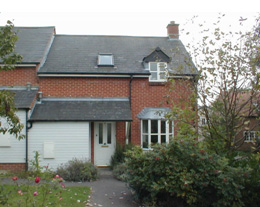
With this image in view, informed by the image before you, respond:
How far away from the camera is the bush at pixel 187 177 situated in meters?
6.78

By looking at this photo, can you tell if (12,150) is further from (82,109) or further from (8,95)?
(8,95)

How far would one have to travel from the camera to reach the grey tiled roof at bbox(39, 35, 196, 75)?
1458 centimetres

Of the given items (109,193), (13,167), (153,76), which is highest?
(153,76)

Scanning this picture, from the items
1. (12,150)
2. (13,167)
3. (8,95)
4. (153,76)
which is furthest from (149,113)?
(8,95)

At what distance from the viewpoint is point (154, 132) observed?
14078 mm

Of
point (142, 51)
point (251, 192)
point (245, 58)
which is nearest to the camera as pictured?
point (251, 192)

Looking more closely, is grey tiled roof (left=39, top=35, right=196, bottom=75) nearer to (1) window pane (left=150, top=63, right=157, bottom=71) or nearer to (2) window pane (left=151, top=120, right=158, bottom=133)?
(1) window pane (left=150, top=63, right=157, bottom=71)

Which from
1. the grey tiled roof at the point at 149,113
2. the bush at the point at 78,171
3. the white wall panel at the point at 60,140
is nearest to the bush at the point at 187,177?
the bush at the point at 78,171

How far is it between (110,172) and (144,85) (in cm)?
475

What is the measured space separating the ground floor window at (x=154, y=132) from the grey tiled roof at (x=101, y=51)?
102 inches

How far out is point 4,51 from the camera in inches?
258

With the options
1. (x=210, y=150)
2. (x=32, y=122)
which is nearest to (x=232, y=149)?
(x=210, y=150)

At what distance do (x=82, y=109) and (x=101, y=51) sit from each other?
489 cm

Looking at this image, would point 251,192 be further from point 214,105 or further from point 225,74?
point 225,74
